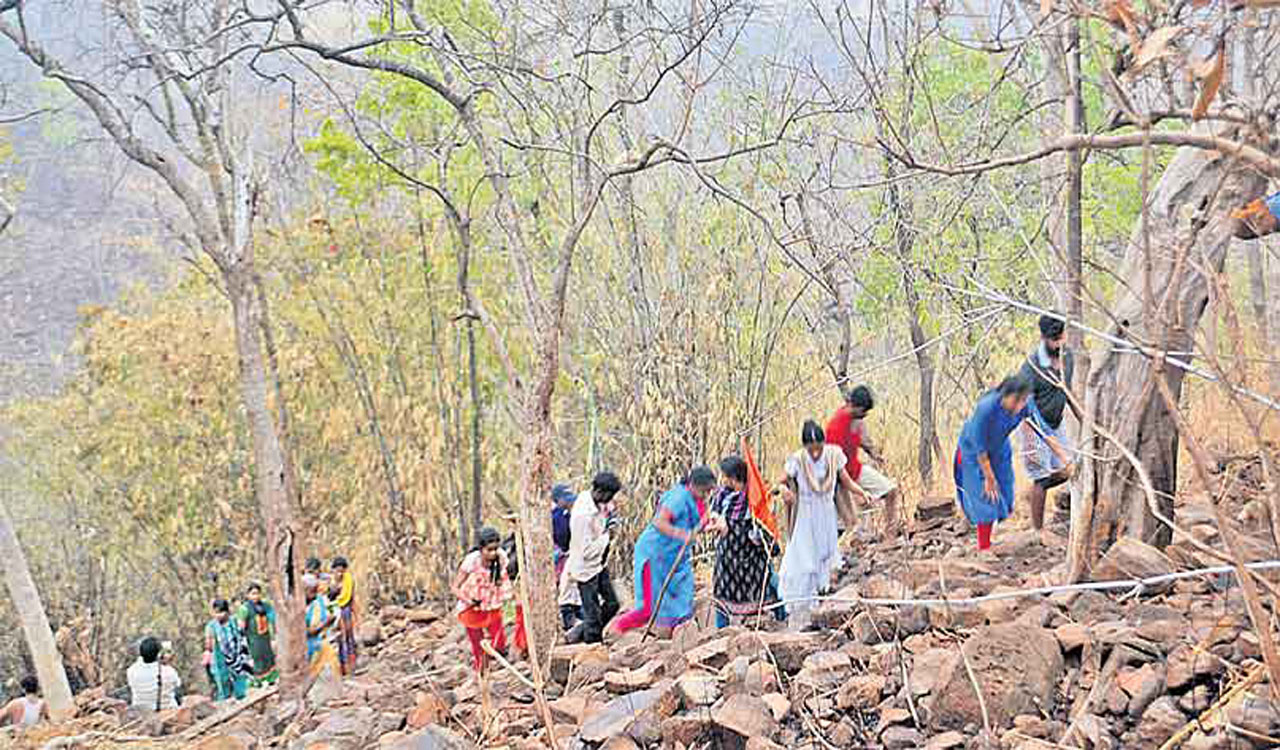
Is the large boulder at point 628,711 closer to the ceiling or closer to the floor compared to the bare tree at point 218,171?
closer to the floor

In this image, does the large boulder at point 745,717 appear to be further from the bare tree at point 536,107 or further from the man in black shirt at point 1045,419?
the man in black shirt at point 1045,419

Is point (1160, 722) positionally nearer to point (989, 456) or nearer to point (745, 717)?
point (745, 717)

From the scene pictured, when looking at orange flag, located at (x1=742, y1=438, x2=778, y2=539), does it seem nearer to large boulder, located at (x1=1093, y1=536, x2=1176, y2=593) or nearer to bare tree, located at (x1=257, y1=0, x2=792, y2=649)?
bare tree, located at (x1=257, y1=0, x2=792, y2=649)

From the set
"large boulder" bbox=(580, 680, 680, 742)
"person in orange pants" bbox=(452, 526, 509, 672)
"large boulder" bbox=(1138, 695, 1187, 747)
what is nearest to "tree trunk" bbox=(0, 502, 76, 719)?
"person in orange pants" bbox=(452, 526, 509, 672)

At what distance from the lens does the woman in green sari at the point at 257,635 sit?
9.24 meters

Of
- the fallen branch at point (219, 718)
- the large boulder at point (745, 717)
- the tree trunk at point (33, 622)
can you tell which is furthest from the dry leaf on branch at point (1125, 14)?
the tree trunk at point (33, 622)

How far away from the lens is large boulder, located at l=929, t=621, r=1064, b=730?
3750mm

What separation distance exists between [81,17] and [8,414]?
302 inches

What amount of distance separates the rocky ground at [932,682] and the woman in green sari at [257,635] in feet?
9.29

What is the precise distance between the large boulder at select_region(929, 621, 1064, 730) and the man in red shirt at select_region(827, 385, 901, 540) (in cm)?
263

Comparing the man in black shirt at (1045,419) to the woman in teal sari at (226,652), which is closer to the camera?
the man in black shirt at (1045,419)

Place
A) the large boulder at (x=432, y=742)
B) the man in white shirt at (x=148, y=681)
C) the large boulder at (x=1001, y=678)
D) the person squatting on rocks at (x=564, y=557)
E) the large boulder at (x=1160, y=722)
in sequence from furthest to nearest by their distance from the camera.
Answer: the man in white shirt at (x=148, y=681)
the person squatting on rocks at (x=564, y=557)
the large boulder at (x=432, y=742)
the large boulder at (x=1001, y=678)
the large boulder at (x=1160, y=722)

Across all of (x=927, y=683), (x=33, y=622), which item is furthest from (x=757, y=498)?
(x=33, y=622)

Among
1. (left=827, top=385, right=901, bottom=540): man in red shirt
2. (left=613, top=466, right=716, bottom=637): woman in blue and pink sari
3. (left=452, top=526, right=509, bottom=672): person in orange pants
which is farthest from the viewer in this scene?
(left=452, top=526, right=509, bottom=672): person in orange pants
